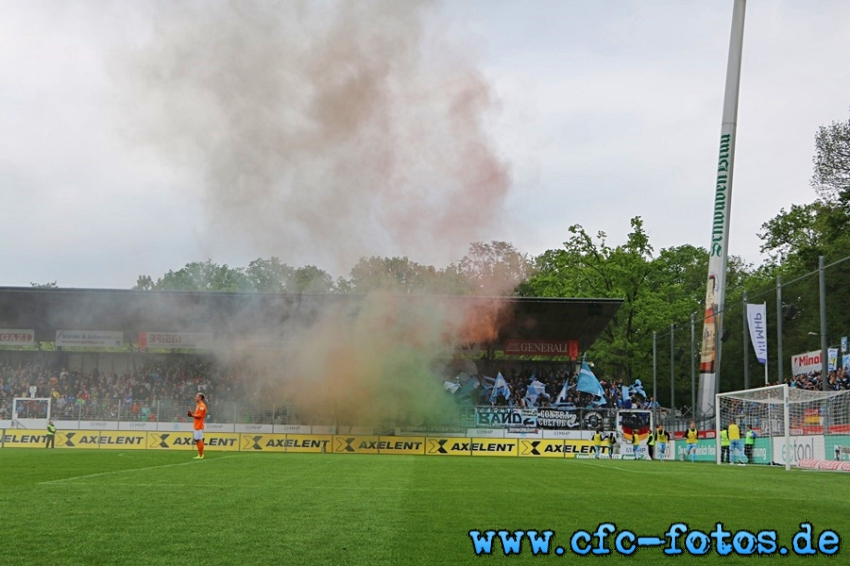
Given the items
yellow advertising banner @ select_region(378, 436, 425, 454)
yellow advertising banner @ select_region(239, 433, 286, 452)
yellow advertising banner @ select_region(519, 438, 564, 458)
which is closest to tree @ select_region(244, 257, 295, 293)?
yellow advertising banner @ select_region(239, 433, 286, 452)

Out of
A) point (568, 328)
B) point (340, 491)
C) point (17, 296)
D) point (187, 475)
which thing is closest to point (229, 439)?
point (17, 296)

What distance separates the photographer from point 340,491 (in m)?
15.6

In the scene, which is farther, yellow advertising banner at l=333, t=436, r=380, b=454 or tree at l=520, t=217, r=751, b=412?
tree at l=520, t=217, r=751, b=412

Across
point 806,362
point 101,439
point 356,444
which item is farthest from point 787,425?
point 806,362

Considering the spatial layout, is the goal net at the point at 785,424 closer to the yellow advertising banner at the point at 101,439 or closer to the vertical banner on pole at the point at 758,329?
the vertical banner on pole at the point at 758,329

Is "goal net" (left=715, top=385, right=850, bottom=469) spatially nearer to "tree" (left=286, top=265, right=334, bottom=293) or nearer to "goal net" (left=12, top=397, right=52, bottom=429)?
"tree" (left=286, top=265, right=334, bottom=293)

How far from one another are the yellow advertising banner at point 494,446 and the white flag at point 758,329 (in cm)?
1310

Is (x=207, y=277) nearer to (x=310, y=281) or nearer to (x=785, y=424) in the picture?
(x=310, y=281)

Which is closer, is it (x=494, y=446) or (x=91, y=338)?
(x=494, y=446)

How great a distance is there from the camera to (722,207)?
47.1 metres

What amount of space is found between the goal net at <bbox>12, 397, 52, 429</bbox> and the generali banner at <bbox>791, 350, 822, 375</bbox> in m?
47.4

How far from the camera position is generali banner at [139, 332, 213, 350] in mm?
53250

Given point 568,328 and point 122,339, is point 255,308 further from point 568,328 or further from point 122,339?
point 568,328

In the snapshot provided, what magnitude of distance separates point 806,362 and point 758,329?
937 inches
